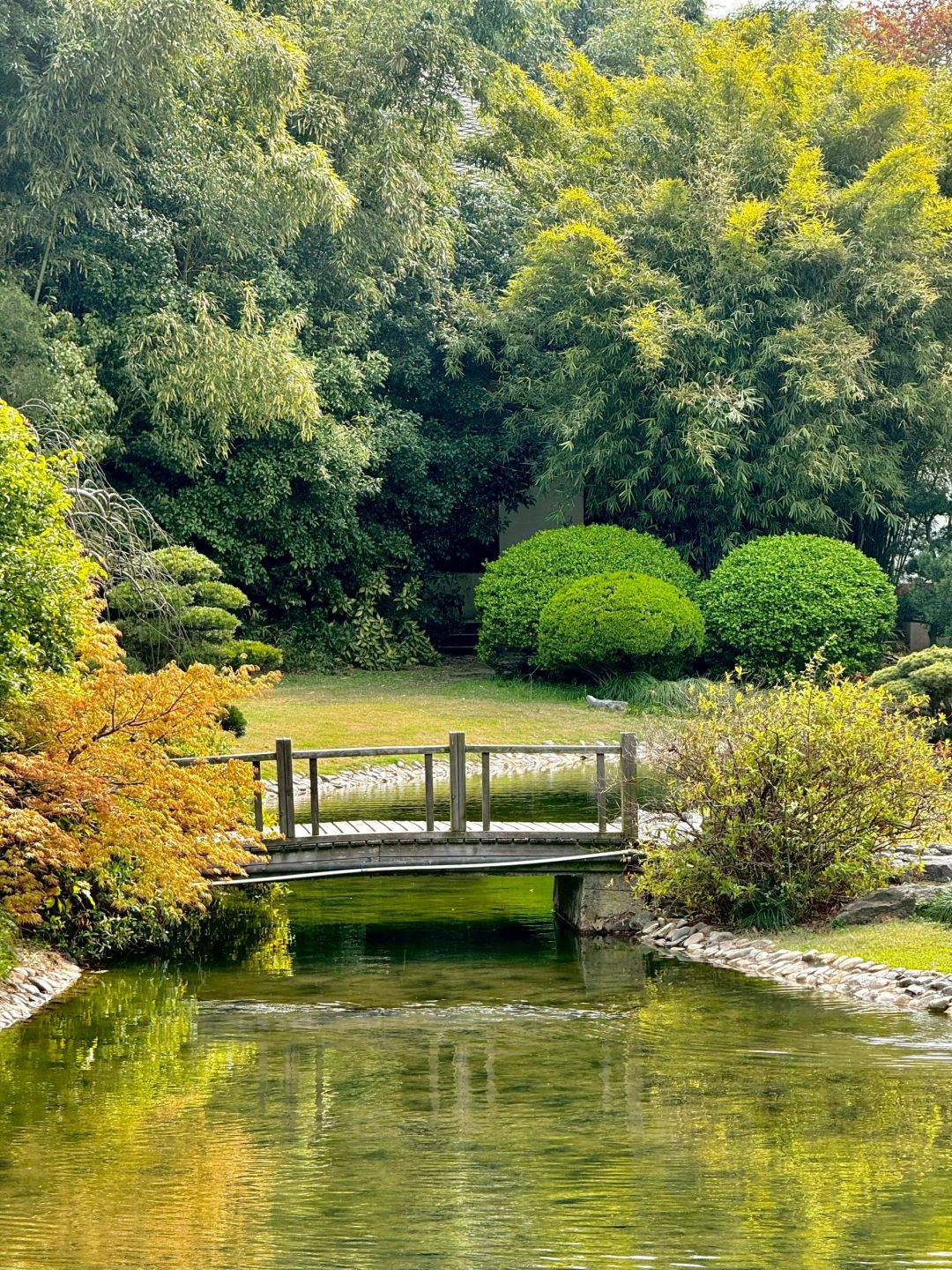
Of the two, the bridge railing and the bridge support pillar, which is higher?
the bridge railing

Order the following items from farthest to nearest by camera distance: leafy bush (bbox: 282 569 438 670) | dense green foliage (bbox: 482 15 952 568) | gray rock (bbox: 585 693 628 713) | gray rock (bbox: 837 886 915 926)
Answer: leafy bush (bbox: 282 569 438 670), dense green foliage (bbox: 482 15 952 568), gray rock (bbox: 585 693 628 713), gray rock (bbox: 837 886 915 926)

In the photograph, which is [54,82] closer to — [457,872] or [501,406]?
[501,406]

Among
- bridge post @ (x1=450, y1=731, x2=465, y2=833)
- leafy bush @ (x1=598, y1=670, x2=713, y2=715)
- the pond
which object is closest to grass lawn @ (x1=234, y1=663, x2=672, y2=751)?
leafy bush @ (x1=598, y1=670, x2=713, y2=715)

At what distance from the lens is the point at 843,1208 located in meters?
7.21

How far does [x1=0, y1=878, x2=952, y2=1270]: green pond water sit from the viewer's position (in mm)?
6875

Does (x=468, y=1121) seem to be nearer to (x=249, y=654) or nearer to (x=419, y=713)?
(x=249, y=654)

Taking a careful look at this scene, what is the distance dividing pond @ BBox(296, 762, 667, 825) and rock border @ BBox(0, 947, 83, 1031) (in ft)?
15.9

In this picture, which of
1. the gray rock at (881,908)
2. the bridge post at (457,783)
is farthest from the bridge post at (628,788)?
the gray rock at (881,908)

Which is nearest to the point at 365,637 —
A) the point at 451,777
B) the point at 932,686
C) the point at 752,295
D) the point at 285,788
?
the point at 752,295


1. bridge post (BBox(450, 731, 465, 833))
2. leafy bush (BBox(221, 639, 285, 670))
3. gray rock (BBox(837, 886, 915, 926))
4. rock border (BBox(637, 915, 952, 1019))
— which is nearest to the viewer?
rock border (BBox(637, 915, 952, 1019))

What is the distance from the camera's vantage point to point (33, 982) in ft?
36.8

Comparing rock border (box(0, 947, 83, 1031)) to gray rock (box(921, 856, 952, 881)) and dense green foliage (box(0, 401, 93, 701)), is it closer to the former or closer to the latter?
dense green foliage (box(0, 401, 93, 701))

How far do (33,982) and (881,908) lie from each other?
602 cm

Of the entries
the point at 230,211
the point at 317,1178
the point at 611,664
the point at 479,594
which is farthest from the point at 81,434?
the point at 317,1178
